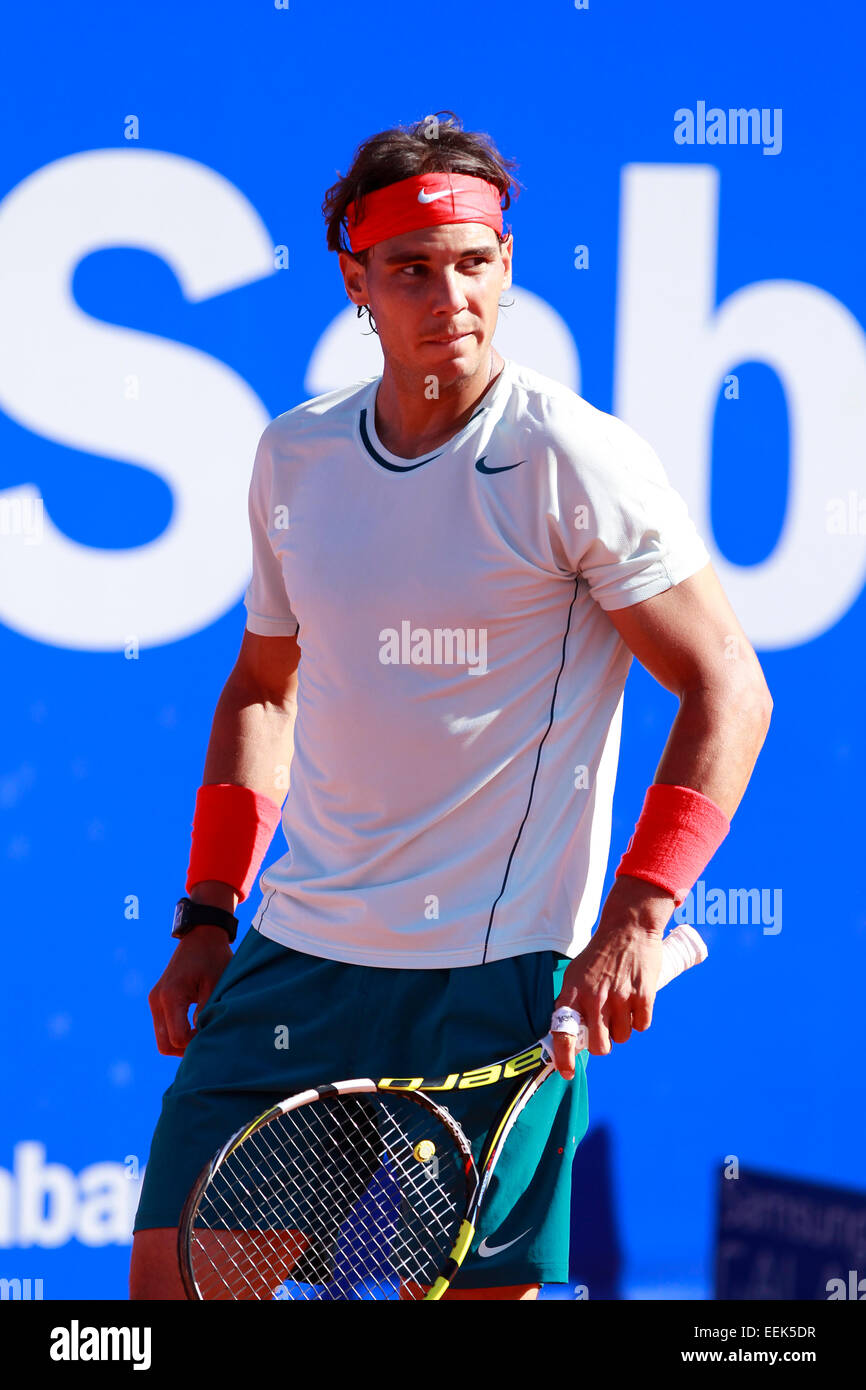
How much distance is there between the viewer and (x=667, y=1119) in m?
3.32

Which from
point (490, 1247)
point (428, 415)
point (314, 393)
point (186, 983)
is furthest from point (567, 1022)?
point (314, 393)

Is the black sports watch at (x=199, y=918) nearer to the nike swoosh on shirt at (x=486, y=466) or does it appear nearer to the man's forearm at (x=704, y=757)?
the man's forearm at (x=704, y=757)

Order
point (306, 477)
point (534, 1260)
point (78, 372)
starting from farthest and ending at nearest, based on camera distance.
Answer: point (78, 372) → point (306, 477) → point (534, 1260)

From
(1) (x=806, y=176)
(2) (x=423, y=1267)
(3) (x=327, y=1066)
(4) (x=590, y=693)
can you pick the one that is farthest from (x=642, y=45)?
(2) (x=423, y=1267)

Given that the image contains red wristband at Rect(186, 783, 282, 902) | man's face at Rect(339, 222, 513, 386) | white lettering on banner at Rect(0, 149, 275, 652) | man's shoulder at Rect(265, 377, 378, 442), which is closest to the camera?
man's face at Rect(339, 222, 513, 386)

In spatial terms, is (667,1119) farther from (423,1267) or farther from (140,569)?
(140,569)

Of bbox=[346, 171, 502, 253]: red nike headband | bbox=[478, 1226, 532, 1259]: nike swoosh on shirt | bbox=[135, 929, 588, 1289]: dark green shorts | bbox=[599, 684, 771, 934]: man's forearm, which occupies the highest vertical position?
bbox=[346, 171, 502, 253]: red nike headband

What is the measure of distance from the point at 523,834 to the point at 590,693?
218mm

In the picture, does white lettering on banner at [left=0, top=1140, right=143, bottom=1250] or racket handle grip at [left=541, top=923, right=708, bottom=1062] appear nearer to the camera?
racket handle grip at [left=541, top=923, right=708, bottom=1062]

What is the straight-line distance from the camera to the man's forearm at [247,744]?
250cm

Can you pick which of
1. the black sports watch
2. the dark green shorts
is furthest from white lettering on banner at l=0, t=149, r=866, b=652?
the dark green shorts

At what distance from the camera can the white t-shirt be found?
2059 millimetres

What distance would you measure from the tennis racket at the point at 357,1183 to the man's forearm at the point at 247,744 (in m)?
0.47

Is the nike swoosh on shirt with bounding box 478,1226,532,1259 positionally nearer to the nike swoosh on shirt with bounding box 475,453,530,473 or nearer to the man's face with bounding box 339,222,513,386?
the nike swoosh on shirt with bounding box 475,453,530,473
